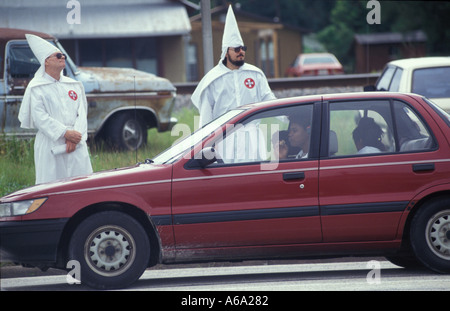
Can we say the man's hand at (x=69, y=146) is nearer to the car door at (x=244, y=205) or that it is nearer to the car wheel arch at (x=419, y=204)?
the car door at (x=244, y=205)

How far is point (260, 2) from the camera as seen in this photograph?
2977 inches

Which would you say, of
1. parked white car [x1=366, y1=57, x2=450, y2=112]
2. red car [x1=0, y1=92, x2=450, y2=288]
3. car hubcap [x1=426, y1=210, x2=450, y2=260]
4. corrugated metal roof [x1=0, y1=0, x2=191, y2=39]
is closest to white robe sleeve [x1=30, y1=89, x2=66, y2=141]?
red car [x1=0, y1=92, x2=450, y2=288]

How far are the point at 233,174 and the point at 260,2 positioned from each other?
70.0 meters

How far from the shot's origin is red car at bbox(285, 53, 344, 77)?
3434cm

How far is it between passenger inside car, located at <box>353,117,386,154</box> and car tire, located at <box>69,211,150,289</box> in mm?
1856

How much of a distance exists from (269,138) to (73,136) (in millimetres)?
2356

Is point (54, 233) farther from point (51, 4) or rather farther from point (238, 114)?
point (51, 4)

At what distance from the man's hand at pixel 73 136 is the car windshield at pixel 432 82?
4.78 metres

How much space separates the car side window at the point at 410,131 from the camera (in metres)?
7.15

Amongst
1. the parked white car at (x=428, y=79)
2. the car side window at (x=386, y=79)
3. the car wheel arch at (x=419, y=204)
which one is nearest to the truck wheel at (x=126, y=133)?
the car side window at (x=386, y=79)

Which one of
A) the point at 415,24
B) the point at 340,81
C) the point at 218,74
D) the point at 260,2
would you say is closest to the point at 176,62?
the point at 340,81

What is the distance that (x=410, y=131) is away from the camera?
720cm

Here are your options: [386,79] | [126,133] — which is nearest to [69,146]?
[126,133]

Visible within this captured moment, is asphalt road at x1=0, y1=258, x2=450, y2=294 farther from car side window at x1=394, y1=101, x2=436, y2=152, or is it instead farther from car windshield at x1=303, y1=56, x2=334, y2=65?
car windshield at x1=303, y1=56, x2=334, y2=65
